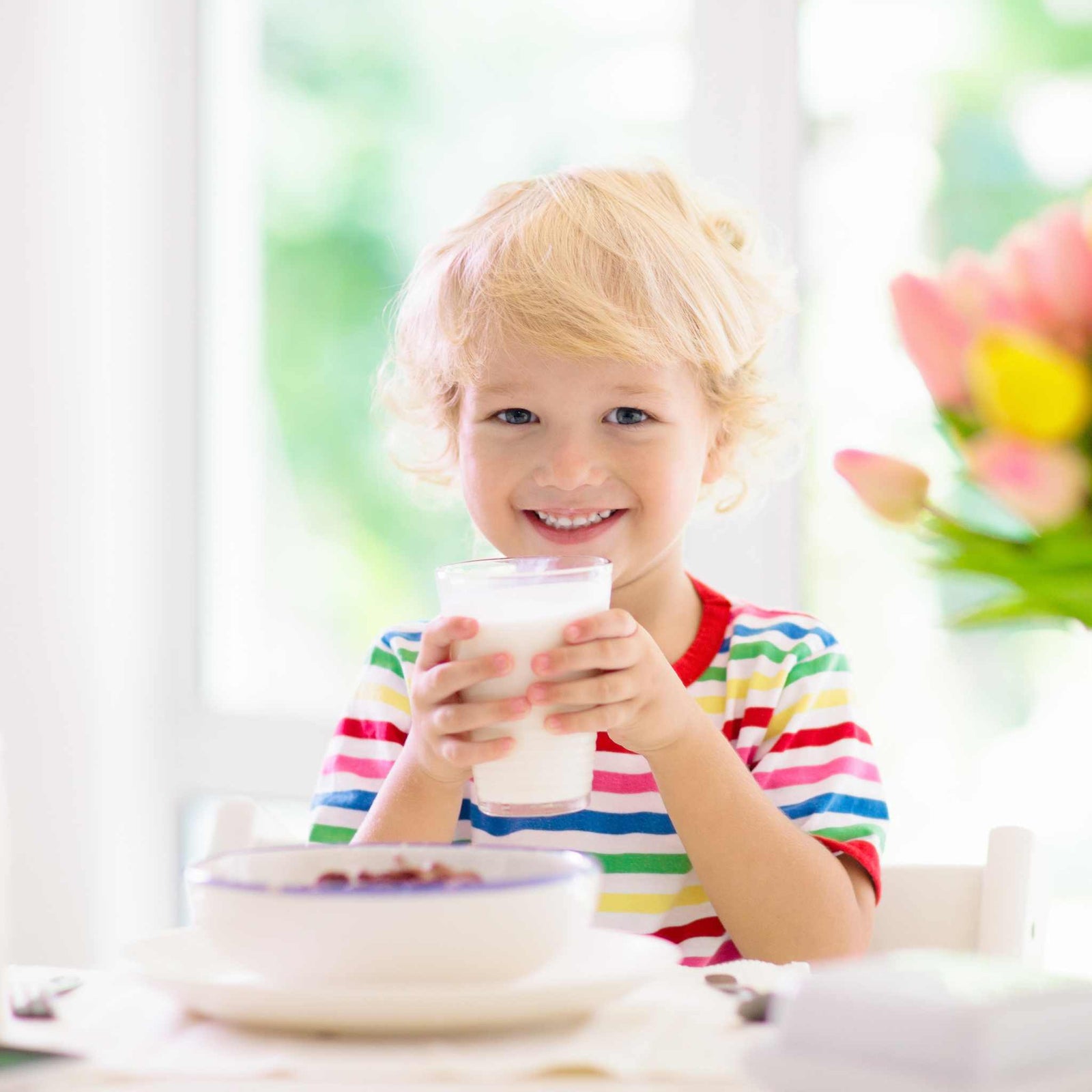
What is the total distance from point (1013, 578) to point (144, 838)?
242 centimetres

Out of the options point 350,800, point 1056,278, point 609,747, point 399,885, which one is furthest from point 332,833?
point 1056,278

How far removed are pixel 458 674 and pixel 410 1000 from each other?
1.17 feet

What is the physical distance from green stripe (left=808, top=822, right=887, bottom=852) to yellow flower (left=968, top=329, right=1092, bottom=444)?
2.37 ft

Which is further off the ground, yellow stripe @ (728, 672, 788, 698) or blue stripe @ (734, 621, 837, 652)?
blue stripe @ (734, 621, 837, 652)

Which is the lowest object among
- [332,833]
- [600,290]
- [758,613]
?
[332,833]

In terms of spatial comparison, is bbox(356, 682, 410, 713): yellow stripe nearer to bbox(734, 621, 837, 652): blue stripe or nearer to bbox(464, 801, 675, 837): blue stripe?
bbox(464, 801, 675, 837): blue stripe

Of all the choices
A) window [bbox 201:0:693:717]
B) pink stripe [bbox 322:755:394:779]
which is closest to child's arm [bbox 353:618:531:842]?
pink stripe [bbox 322:755:394:779]

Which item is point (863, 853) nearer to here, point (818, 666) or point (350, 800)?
point (818, 666)

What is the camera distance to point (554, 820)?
55.0 inches

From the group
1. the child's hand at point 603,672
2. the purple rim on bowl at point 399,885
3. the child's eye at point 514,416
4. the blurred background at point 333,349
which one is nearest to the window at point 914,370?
the blurred background at point 333,349

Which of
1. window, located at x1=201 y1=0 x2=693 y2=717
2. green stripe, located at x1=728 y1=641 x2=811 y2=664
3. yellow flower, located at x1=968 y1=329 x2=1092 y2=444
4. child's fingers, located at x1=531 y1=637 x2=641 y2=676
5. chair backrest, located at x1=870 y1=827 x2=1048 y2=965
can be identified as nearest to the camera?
yellow flower, located at x1=968 y1=329 x2=1092 y2=444

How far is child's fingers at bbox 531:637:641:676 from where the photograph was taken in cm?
98

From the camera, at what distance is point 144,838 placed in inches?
110

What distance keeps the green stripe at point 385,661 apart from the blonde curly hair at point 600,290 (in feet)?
0.82
